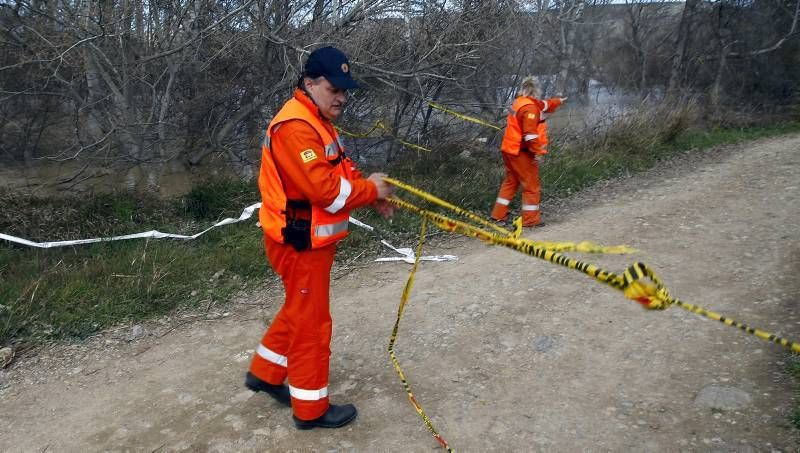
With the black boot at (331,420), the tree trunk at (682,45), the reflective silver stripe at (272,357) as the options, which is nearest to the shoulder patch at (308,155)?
the reflective silver stripe at (272,357)

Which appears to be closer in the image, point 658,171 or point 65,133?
point 65,133

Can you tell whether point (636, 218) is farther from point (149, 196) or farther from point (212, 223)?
point (149, 196)

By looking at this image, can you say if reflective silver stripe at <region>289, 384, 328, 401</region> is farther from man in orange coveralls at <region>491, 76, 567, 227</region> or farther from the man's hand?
man in orange coveralls at <region>491, 76, 567, 227</region>

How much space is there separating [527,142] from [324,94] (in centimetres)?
456

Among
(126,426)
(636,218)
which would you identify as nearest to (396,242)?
(636,218)

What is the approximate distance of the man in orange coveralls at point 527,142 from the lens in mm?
7488

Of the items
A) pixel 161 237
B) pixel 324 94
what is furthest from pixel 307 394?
pixel 161 237

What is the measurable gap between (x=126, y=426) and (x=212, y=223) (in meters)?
3.90

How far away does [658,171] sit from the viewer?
10352 millimetres

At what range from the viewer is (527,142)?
7574mm

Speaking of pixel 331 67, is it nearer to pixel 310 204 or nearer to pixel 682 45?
pixel 310 204

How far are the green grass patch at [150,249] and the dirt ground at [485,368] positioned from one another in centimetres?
34

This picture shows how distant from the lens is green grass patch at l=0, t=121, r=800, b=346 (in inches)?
211

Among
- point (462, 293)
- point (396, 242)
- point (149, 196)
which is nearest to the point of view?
point (462, 293)
